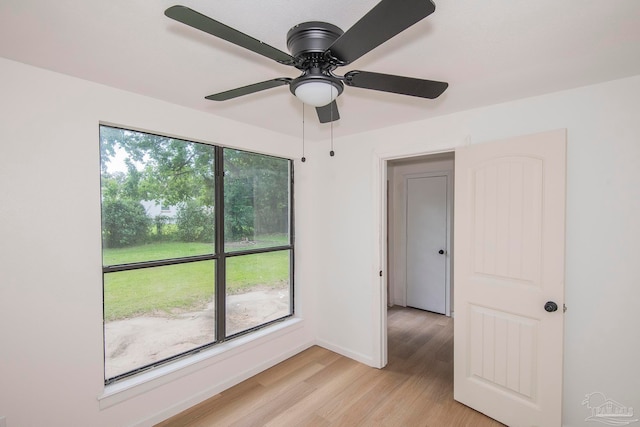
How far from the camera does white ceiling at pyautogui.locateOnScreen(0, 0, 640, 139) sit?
1155mm

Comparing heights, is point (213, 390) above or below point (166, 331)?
below

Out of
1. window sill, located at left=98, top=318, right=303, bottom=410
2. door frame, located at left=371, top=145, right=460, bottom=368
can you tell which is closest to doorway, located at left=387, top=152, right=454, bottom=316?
door frame, located at left=371, top=145, right=460, bottom=368

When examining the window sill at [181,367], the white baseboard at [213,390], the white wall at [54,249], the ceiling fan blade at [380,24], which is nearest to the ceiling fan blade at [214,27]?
the ceiling fan blade at [380,24]

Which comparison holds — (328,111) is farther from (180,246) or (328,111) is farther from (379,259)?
(379,259)

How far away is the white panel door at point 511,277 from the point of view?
191cm

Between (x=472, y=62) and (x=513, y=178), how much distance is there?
0.93m

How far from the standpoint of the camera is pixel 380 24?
844mm

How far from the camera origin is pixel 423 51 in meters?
1.46

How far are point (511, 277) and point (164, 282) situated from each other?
258 centimetres

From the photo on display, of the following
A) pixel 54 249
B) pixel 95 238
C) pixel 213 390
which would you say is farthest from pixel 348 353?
pixel 54 249

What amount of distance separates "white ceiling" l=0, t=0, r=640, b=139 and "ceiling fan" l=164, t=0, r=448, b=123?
7 cm

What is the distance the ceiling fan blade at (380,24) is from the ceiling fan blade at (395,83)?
15 cm

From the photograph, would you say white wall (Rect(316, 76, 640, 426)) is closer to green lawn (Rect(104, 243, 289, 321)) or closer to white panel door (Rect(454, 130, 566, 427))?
white panel door (Rect(454, 130, 566, 427))

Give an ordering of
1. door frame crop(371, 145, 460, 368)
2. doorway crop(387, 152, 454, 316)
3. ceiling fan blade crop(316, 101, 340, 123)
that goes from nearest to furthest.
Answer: ceiling fan blade crop(316, 101, 340, 123), door frame crop(371, 145, 460, 368), doorway crop(387, 152, 454, 316)
